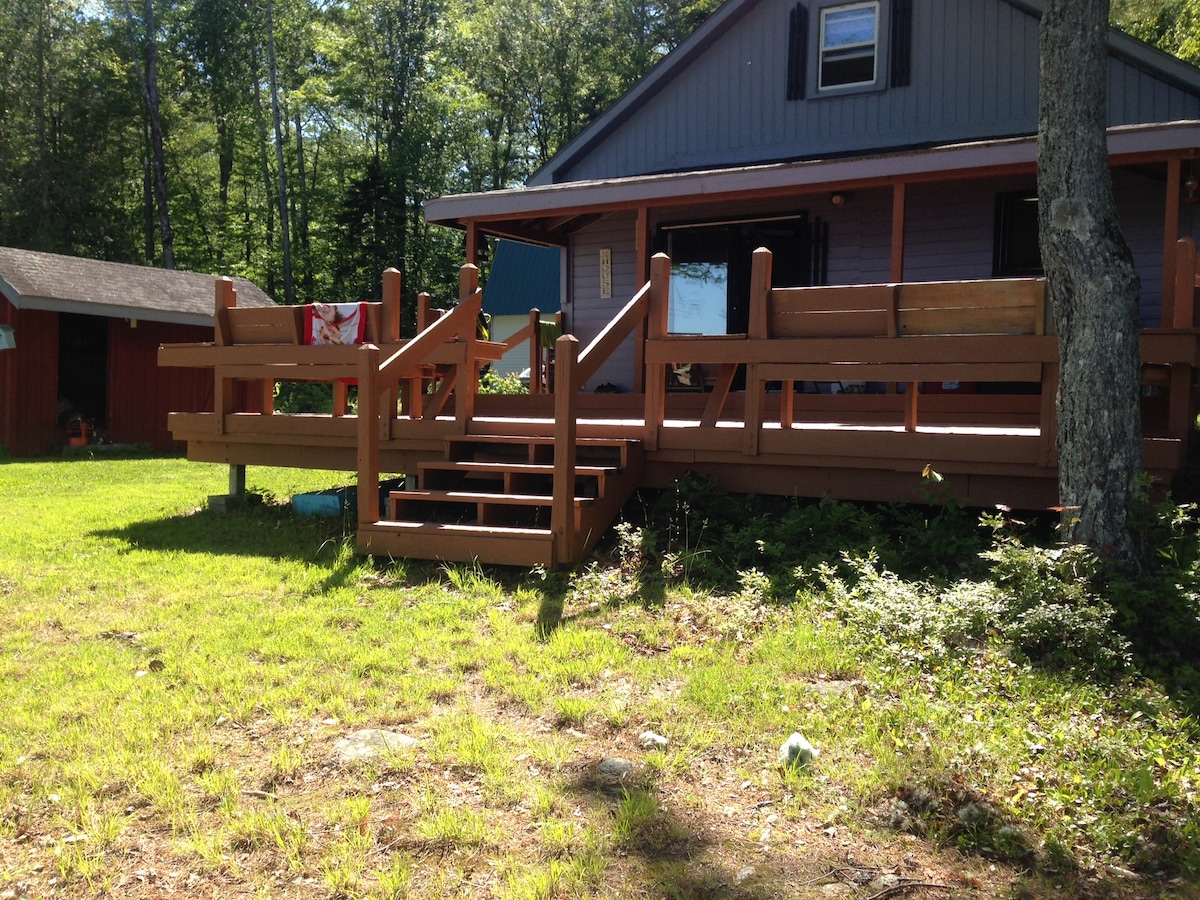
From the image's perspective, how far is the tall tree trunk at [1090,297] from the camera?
4.66m

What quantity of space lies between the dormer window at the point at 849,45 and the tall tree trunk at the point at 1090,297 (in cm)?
712

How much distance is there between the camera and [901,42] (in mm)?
11156

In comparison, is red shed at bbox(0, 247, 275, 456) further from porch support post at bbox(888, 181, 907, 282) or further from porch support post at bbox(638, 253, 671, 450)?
porch support post at bbox(888, 181, 907, 282)

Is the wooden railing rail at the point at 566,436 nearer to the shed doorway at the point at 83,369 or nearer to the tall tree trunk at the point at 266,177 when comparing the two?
the shed doorway at the point at 83,369

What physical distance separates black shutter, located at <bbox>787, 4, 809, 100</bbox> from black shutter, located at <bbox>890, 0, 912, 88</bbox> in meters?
1.06

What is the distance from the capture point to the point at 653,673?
4324 millimetres

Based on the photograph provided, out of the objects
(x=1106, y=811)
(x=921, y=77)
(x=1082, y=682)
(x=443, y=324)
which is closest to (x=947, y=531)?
(x=1082, y=682)

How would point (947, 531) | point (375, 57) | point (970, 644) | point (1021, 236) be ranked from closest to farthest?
point (970, 644)
point (947, 531)
point (1021, 236)
point (375, 57)

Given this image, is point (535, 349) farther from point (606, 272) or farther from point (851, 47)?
point (851, 47)

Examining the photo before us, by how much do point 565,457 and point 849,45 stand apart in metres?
8.16

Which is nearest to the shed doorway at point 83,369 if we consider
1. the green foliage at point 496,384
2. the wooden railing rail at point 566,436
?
the green foliage at point 496,384

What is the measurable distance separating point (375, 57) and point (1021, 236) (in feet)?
91.6

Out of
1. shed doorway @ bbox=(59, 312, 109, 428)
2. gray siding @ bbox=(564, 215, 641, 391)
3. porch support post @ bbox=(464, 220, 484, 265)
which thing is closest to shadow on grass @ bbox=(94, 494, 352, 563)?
porch support post @ bbox=(464, 220, 484, 265)

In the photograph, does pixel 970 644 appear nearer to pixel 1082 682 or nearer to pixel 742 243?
pixel 1082 682
